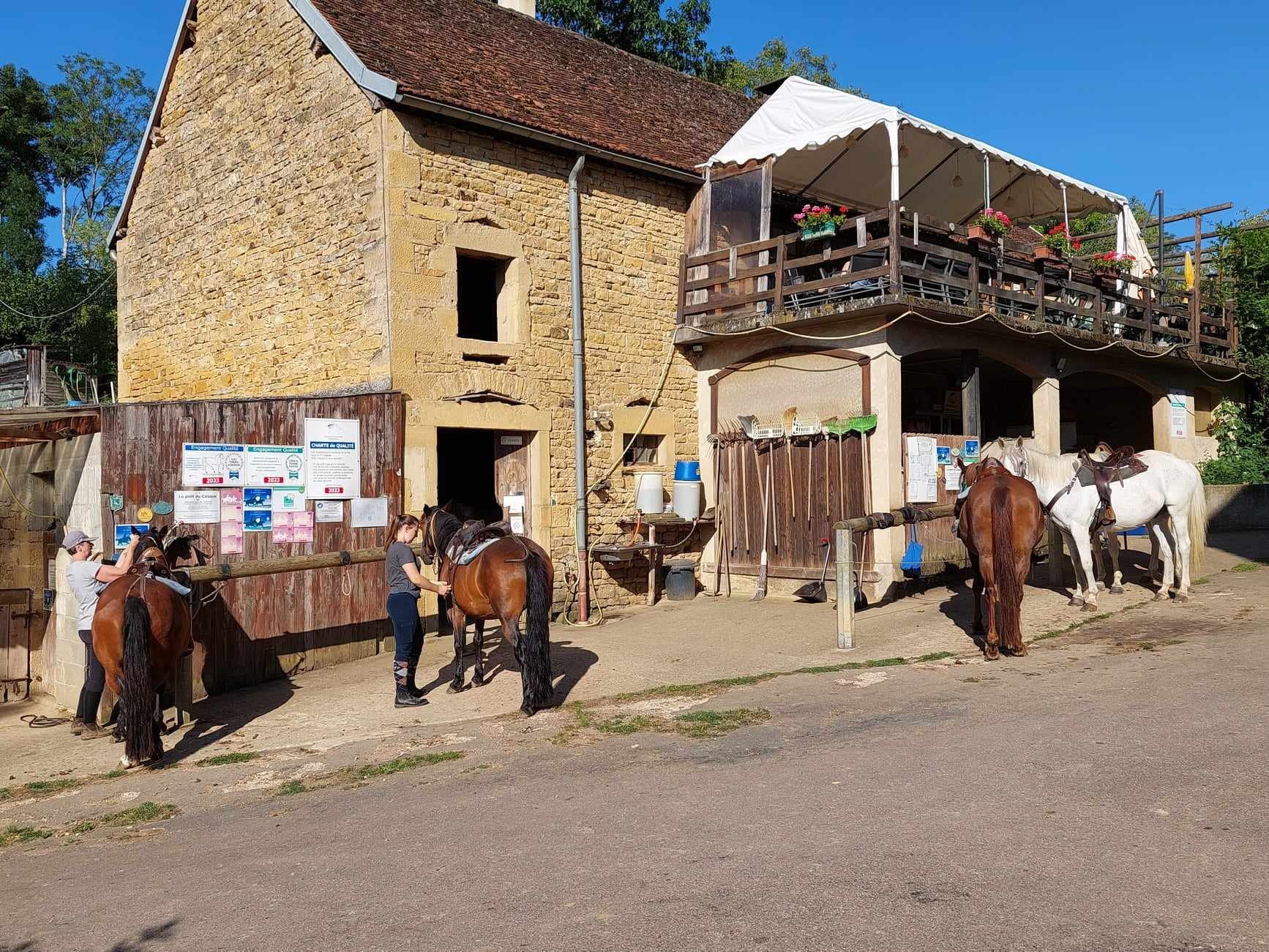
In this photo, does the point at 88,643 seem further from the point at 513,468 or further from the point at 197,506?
the point at 513,468

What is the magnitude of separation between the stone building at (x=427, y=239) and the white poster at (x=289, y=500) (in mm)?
1363

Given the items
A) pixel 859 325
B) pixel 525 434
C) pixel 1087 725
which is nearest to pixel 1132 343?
pixel 859 325

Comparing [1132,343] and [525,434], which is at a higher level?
[1132,343]

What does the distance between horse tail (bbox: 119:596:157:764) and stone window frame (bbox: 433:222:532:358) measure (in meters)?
5.92

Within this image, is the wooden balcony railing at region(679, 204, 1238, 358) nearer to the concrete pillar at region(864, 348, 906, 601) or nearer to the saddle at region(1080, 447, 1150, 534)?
the concrete pillar at region(864, 348, 906, 601)

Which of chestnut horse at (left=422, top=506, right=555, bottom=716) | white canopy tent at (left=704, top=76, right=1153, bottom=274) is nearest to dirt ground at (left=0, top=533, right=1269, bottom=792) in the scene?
chestnut horse at (left=422, top=506, right=555, bottom=716)

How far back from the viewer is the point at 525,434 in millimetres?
13078

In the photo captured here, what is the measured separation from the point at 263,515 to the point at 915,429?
11725 millimetres

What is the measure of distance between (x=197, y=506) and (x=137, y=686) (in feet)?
10.8

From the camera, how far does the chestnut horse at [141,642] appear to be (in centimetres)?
706

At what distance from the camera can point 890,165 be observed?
1507 centimetres

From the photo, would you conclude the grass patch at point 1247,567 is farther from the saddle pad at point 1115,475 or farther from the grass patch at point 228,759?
the grass patch at point 228,759

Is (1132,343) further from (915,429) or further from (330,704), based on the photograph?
(330,704)

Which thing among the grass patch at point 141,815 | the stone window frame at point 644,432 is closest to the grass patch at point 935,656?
the stone window frame at point 644,432
